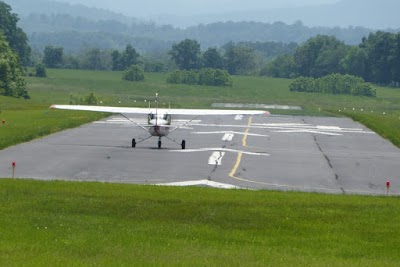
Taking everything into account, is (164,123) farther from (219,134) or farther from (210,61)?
(210,61)

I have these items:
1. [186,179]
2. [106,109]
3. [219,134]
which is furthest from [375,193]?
[219,134]

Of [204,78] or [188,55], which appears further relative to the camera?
[188,55]

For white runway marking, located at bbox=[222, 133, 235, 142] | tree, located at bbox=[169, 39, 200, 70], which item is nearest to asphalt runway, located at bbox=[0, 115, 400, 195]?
white runway marking, located at bbox=[222, 133, 235, 142]

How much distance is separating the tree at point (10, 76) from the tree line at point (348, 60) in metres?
57.9

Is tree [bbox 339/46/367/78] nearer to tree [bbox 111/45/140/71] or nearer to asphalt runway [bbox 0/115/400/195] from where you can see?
tree [bbox 111/45/140/71]

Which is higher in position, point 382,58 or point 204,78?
point 382,58

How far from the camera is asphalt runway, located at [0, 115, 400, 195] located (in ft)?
106

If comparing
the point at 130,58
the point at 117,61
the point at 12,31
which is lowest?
the point at 117,61

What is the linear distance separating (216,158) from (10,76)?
54.7 metres

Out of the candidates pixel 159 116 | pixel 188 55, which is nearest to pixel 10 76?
pixel 159 116

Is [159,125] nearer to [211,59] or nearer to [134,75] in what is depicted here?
[134,75]

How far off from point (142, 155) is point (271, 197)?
1598cm

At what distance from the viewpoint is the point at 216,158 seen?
40000 mm

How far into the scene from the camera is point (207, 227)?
2023cm
